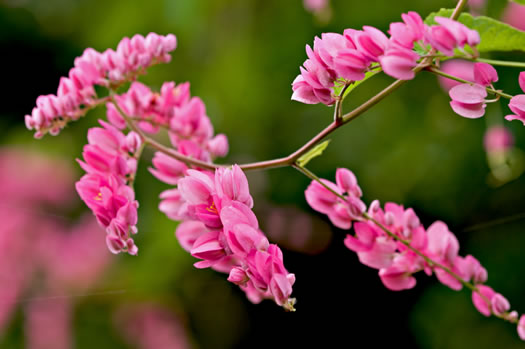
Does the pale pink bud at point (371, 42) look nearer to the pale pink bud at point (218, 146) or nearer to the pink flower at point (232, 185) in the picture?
the pink flower at point (232, 185)

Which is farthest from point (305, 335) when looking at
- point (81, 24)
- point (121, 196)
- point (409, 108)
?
point (81, 24)

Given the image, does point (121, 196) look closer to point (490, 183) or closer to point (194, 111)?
point (194, 111)

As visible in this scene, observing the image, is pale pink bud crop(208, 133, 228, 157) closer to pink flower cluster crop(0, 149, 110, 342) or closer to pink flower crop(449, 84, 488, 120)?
→ pink flower crop(449, 84, 488, 120)

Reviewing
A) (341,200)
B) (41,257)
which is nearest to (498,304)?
(341,200)

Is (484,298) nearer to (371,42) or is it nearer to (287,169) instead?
(371,42)

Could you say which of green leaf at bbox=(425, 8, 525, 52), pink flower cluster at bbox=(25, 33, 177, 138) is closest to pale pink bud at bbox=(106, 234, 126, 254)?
pink flower cluster at bbox=(25, 33, 177, 138)

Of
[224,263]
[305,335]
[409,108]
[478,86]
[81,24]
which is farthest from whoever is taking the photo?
[81,24]
